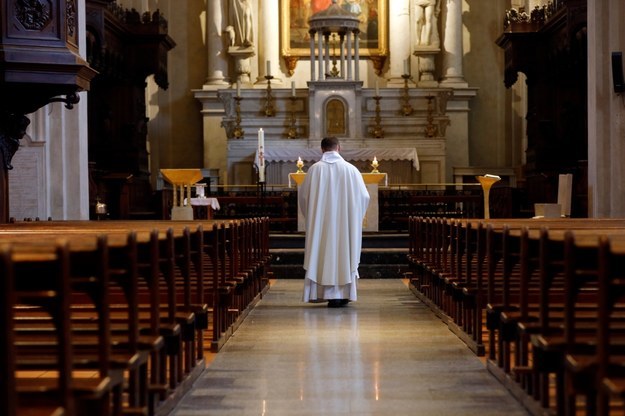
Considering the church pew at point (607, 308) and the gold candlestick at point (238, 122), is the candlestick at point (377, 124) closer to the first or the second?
the gold candlestick at point (238, 122)

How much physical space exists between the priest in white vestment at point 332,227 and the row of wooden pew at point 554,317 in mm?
2156

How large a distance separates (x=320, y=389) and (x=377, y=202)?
36.0 ft

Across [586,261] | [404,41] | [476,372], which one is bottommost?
[476,372]

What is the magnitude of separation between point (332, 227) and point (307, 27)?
47.0ft

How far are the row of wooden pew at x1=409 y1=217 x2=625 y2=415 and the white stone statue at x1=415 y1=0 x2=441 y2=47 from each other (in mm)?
15740

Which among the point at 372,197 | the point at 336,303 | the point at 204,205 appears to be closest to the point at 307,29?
the point at 372,197

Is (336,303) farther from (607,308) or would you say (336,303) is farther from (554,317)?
(607,308)

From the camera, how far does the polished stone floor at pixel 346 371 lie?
231 inches

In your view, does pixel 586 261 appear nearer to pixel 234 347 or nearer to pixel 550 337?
pixel 550 337

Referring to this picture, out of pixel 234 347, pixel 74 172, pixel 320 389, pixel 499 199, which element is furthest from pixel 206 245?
pixel 499 199

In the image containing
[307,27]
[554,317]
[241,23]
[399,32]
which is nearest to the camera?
[554,317]

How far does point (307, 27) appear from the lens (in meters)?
25.1

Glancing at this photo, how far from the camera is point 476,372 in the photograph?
700cm

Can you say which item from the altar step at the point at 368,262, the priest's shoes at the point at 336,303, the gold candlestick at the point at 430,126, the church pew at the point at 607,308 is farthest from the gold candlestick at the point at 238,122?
the church pew at the point at 607,308
